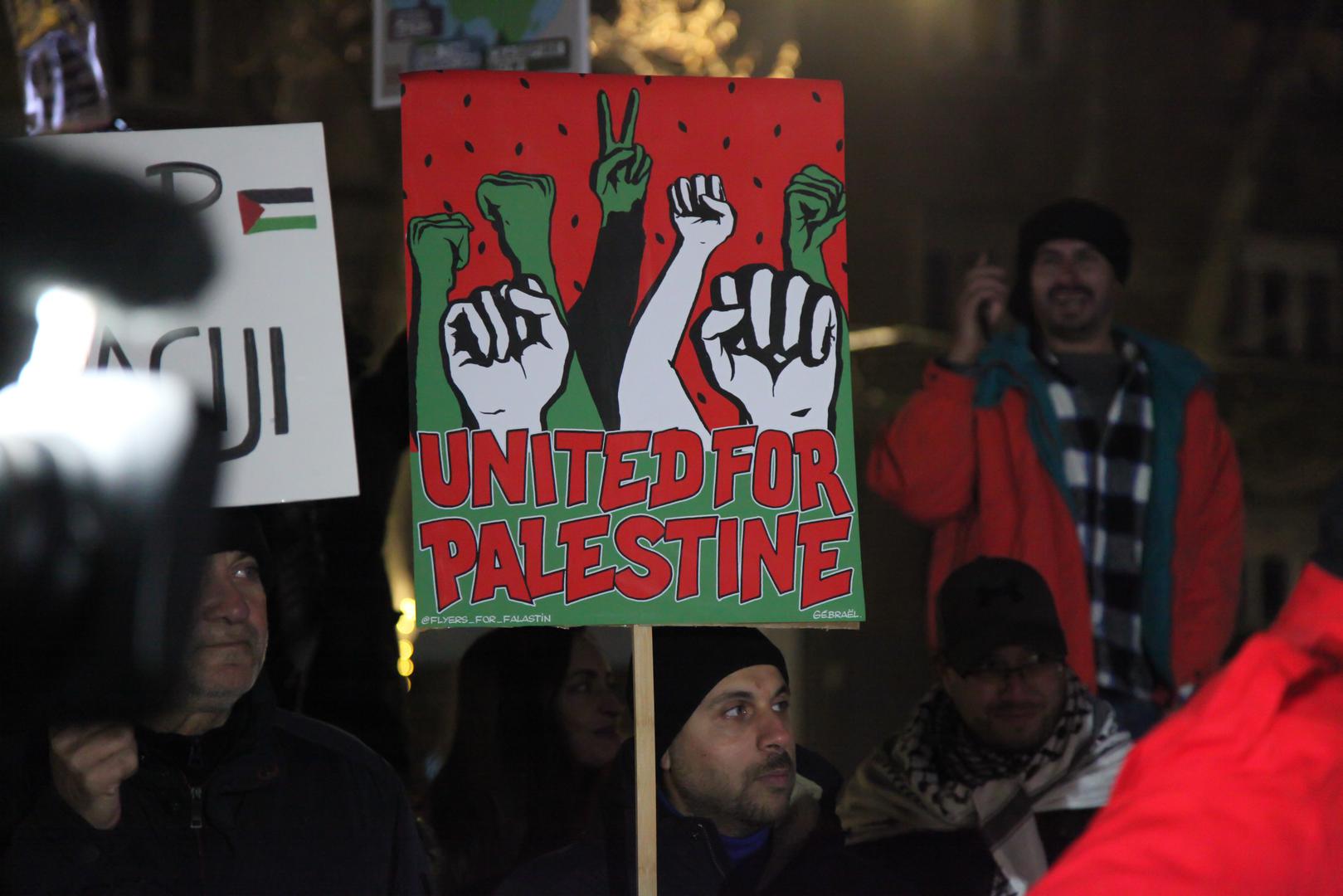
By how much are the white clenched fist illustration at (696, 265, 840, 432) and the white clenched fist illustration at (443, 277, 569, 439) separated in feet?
0.87

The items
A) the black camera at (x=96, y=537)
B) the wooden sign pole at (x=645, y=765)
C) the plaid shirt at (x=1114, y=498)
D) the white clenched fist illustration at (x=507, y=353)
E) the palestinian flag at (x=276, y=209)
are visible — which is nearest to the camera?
the black camera at (x=96, y=537)

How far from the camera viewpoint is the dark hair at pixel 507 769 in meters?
3.39

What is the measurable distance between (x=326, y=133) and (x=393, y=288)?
388 millimetres

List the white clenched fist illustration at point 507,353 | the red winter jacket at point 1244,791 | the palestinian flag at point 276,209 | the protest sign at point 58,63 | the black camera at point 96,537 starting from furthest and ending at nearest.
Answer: the protest sign at point 58,63, the palestinian flag at point 276,209, the white clenched fist illustration at point 507,353, the black camera at point 96,537, the red winter jacket at point 1244,791

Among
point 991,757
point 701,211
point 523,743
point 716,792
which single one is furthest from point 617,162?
point 991,757

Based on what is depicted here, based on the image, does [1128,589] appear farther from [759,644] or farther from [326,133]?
[326,133]

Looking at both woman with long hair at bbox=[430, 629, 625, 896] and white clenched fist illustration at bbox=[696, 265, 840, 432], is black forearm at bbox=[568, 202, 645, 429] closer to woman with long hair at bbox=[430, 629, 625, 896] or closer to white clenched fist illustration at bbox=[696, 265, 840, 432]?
white clenched fist illustration at bbox=[696, 265, 840, 432]

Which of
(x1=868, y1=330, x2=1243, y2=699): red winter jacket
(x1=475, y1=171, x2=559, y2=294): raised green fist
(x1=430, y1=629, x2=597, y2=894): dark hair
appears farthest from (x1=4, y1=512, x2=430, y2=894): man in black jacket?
(x1=868, y1=330, x2=1243, y2=699): red winter jacket

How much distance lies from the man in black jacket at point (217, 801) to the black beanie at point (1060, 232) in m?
1.83

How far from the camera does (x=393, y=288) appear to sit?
140 inches

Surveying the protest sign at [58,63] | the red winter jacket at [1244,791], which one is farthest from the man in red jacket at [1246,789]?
the protest sign at [58,63]

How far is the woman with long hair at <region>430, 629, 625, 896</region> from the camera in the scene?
11.2 feet

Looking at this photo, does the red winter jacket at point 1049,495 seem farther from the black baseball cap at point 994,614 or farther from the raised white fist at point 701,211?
the raised white fist at point 701,211

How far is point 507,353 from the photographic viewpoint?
2.82 metres
